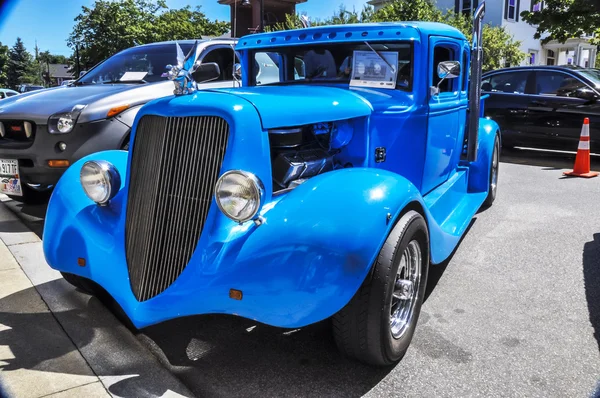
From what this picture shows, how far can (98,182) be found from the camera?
2.80 m

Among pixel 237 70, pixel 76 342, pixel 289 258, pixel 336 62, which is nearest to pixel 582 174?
pixel 336 62

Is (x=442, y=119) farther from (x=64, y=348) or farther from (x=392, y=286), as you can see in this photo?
(x=64, y=348)

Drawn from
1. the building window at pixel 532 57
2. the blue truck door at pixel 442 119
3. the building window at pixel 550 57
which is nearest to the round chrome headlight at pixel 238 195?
the blue truck door at pixel 442 119

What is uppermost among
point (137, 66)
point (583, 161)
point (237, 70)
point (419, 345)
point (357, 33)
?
point (357, 33)

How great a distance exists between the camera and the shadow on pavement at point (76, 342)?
2.36 meters

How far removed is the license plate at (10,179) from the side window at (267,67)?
244 cm

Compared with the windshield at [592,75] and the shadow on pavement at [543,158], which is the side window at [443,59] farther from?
the windshield at [592,75]

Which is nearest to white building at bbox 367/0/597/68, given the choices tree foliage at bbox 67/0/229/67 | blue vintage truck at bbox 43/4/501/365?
tree foliage at bbox 67/0/229/67

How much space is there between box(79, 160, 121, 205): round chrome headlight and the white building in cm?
2340

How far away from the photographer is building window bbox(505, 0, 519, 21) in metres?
25.3

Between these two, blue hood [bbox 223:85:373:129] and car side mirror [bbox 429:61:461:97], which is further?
car side mirror [bbox 429:61:461:97]

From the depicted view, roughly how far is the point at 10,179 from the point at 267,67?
2.65m

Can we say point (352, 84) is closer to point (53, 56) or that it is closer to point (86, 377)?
point (86, 377)

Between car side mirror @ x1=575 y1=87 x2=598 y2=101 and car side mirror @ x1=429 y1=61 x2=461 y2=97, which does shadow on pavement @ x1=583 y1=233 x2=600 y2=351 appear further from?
car side mirror @ x1=575 y1=87 x2=598 y2=101
